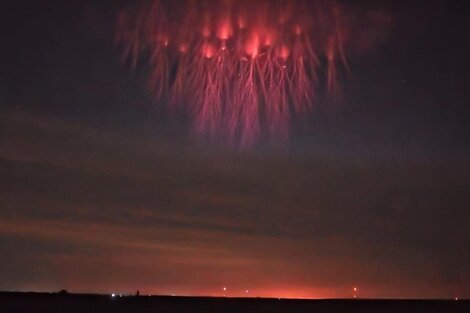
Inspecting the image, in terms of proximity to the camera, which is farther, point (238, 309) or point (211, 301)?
point (211, 301)

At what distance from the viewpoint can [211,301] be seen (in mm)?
43438

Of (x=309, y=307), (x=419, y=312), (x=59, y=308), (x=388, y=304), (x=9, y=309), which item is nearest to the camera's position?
(x=9, y=309)

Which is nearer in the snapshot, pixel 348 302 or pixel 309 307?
pixel 309 307

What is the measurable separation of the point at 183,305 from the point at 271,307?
15.3ft

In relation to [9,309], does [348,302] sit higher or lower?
higher

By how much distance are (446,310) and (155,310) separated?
46.0 ft

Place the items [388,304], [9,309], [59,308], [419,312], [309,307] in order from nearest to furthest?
[9,309]
[59,308]
[419,312]
[309,307]
[388,304]

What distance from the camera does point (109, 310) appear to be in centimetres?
3291

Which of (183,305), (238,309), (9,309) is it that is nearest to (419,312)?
(238,309)

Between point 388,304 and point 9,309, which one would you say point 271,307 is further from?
point 9,309

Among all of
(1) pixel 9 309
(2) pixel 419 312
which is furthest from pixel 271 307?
(1) pixel 9 309

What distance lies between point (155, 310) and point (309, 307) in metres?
8.40

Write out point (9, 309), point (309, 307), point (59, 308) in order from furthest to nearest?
1. point (309, 307)
2. point (59, 308)
3. point (9, 309)

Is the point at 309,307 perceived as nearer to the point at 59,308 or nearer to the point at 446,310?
the point at 446,310
